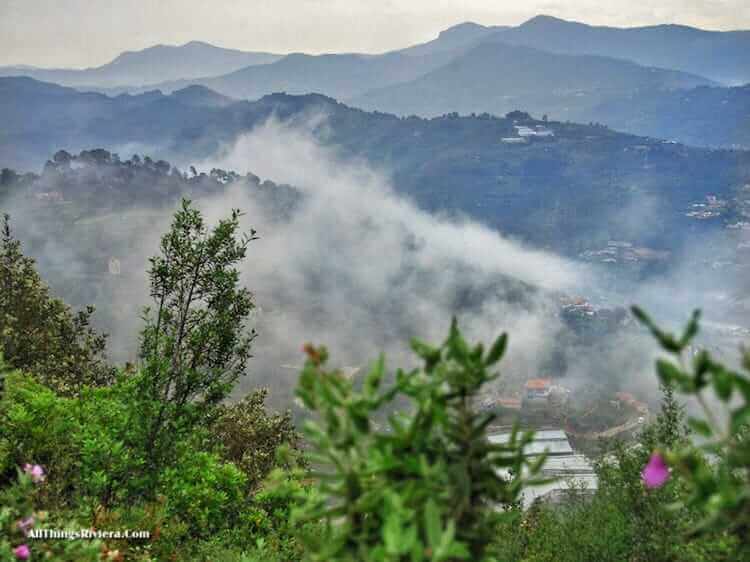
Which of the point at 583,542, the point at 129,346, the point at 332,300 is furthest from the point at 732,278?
the point at 583,542

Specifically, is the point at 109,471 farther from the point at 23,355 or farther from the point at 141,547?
the point at 23,355

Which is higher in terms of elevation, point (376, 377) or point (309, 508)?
point (376, 377)

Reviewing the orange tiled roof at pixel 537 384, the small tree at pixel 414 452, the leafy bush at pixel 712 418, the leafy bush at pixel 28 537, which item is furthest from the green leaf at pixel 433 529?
the orange tiled roof at pixel 537 384

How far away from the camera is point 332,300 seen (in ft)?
598

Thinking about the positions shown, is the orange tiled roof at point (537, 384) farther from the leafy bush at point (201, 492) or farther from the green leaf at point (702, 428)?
the green leaf at point (702, 428)

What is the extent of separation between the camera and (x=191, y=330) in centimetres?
1153

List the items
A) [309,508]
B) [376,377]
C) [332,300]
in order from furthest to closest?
[332,300] → [309,508] → [376,377]

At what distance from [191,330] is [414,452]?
9.18 metres

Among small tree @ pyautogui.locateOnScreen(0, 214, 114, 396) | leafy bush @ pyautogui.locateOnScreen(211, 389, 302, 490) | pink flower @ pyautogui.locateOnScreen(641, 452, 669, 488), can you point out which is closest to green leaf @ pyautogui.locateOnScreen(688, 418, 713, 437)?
pink flower @ pyautogui.locateOnScreen(641, 452, 669, 488)

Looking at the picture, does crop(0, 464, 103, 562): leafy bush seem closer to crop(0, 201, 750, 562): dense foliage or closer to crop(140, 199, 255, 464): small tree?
crop(0, 201, 750, 562): dense foliage

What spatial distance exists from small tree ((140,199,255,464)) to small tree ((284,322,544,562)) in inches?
330

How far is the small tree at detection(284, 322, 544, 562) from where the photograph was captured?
2.86 metres

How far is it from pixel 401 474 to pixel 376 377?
19.0 inches

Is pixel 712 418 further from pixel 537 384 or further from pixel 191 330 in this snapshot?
pixel 537 384
